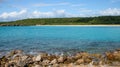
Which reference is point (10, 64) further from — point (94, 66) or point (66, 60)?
point (94, 66)

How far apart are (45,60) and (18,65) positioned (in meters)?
2.72

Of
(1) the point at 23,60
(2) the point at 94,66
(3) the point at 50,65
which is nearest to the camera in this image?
(2) the point at 94,66

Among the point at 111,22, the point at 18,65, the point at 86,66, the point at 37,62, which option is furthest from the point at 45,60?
the point at 111,22

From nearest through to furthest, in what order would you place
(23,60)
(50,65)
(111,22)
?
(50,65) < (23,60) < (111,22)

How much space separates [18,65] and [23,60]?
1.35 metres

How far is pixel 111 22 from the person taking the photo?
196 m

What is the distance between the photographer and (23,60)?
73.6 feet

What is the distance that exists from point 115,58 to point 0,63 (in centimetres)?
1063

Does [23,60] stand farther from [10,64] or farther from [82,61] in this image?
[82,61]

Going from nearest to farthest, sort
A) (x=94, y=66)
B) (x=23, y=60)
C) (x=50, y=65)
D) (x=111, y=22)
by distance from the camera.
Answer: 1. (x=94, y=66)
2. (x=50, y=65)
3. (x=23, y=60)
4. (x=111, y=22)

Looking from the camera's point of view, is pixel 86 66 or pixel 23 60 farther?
pixel 23 60

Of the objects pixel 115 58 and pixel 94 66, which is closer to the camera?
pixel 94 66

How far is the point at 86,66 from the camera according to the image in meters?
18.4

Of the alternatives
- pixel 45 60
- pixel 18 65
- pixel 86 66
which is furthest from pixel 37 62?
pixel 86 66
